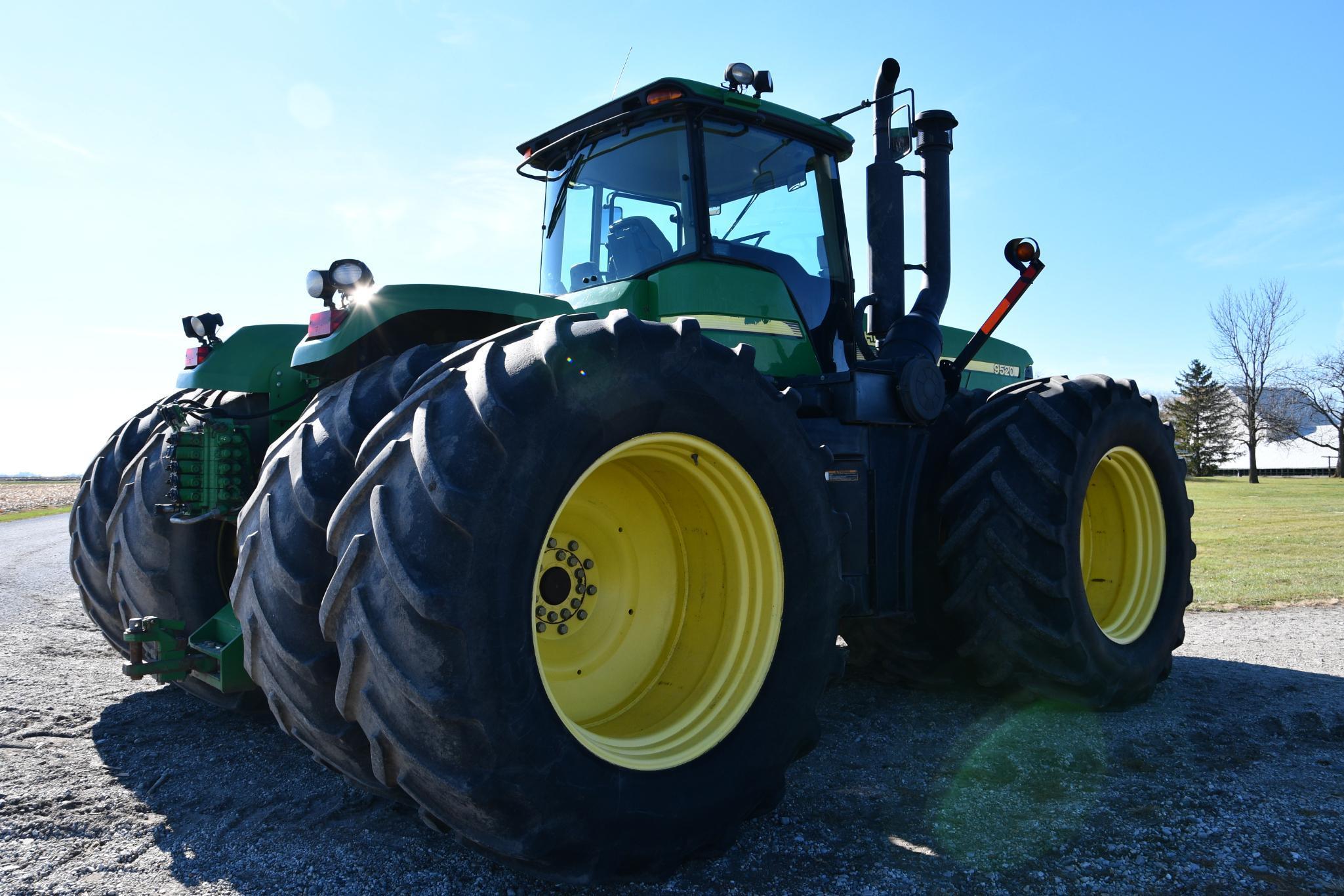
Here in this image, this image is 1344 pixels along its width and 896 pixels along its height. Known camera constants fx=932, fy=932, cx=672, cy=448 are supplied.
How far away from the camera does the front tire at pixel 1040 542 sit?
12.9ft

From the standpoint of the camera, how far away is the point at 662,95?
3.94 metres

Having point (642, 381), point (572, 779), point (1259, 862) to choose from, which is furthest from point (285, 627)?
point (1259, 862)

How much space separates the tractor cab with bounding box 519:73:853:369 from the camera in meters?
4.03

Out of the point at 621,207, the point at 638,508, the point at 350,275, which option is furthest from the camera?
the point at 621,207

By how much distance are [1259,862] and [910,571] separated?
69.3 inches

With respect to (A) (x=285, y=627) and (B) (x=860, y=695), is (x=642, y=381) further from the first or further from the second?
(B) (x=860, y=695)

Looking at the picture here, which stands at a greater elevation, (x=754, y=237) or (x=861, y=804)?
(x=754, y=237)

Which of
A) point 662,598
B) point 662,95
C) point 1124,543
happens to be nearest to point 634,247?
point 662,95

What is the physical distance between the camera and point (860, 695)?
15.2ft

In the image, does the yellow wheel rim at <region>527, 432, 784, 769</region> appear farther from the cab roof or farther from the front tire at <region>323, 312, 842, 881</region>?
the cab roof

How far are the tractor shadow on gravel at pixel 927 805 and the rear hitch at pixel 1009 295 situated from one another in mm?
1660

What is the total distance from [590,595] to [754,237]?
6.69 feet

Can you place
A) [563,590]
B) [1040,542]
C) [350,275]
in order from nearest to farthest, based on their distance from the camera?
1. [563,590]
2. [350,275]
3. [1040,542]

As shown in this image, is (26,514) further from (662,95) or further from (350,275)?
(662,95)
